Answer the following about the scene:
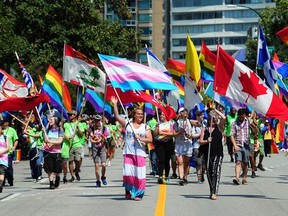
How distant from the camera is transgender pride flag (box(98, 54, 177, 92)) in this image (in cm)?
1577

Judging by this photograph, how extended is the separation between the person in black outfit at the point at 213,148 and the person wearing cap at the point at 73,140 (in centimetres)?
492

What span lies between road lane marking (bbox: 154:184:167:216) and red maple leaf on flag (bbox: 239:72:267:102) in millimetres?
2544

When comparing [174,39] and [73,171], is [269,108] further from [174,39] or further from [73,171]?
[174,39]

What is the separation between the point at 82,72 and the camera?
60.6ft

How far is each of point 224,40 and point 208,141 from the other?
364 ft

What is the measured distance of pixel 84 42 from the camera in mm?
39812

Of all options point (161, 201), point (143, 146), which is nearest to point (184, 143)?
point (143, 146)

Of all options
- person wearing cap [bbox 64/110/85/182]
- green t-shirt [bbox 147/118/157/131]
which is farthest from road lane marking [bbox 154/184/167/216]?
green t-shirt [bbox 147/118/157/131]

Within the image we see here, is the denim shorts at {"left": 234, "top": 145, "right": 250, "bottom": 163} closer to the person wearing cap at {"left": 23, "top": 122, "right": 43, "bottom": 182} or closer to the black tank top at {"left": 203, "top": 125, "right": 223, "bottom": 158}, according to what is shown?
the black tank top at {"left": 203, "top": 125, "right": 223, "bottom": 158}

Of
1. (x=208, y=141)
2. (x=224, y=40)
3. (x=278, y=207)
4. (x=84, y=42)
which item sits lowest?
(x=278, y=207)

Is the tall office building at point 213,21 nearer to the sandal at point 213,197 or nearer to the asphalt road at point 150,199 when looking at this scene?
the asphalt road at point 150,199

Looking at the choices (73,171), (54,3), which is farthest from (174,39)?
(73,171)

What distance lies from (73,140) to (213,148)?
5.84m

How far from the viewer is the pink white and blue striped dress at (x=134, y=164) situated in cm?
1492
